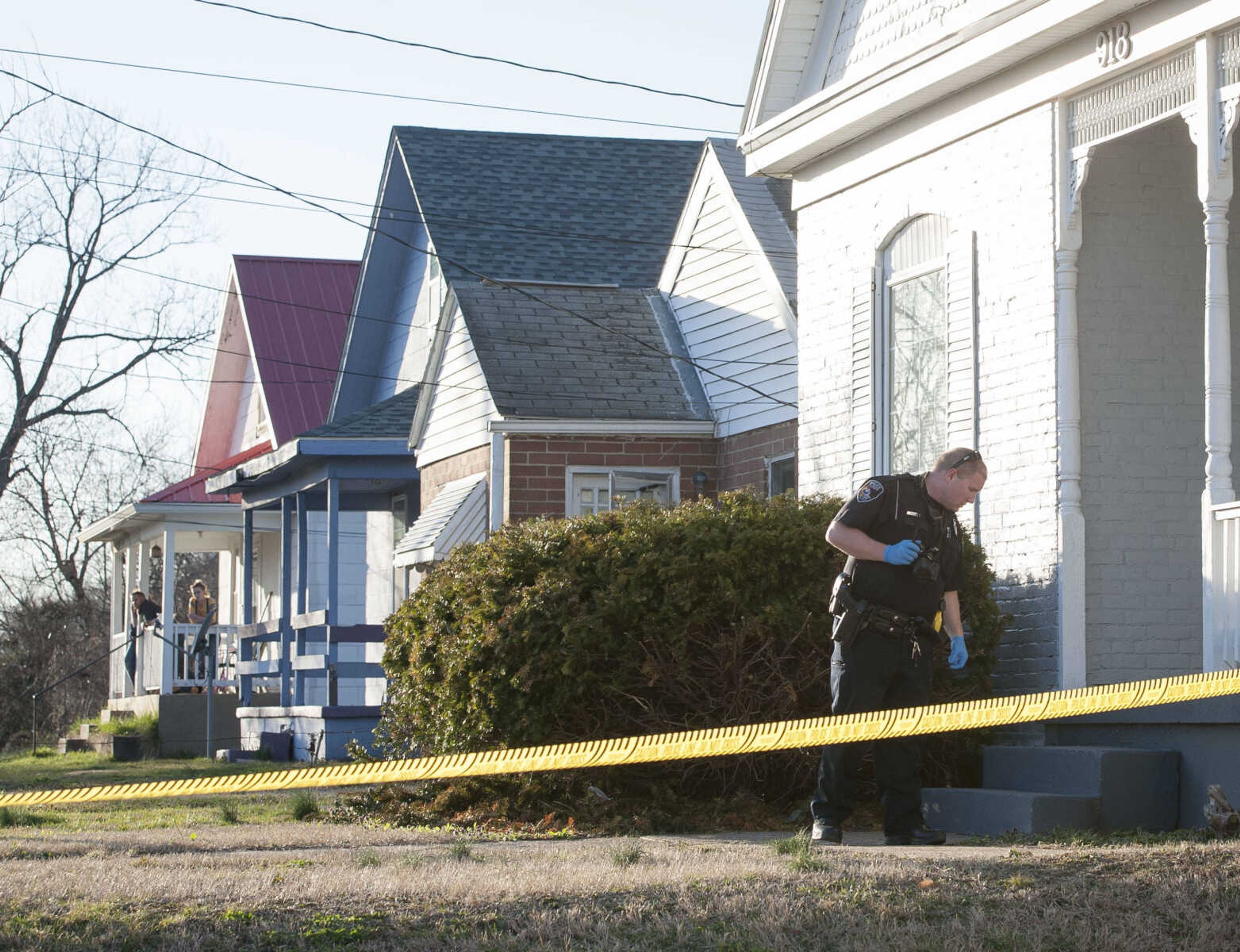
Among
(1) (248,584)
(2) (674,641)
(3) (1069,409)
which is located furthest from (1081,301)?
(1) (248,584)

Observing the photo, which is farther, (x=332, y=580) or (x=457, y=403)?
(x=332, y=580)

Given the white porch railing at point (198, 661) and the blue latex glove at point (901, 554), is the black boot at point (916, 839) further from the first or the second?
the white porch railing at point (198, 661)

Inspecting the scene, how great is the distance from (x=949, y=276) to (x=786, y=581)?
278 cm

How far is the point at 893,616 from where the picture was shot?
8.44 metres

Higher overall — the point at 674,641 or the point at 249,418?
the point at 249,418

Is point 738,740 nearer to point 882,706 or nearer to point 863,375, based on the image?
point 882,706

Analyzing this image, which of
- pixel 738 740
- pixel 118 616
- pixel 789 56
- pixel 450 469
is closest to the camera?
pixel 738 740

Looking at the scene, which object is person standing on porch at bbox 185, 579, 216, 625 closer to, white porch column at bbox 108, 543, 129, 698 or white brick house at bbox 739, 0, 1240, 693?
white porch column at bbox 108, 543, 129, 698

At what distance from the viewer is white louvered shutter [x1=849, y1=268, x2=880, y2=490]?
13047mm

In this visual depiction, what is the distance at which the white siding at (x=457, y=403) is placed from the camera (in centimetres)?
1916

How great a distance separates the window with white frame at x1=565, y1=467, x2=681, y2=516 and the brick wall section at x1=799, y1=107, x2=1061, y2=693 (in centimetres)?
605

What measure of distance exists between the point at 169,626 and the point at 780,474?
11512 millimetres

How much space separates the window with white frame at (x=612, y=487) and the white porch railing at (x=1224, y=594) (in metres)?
9.17

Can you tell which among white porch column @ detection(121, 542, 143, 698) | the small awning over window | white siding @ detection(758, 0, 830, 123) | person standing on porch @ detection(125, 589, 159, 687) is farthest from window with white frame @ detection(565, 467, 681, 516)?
white porch column @ detection(121, 542, 143, 698)
